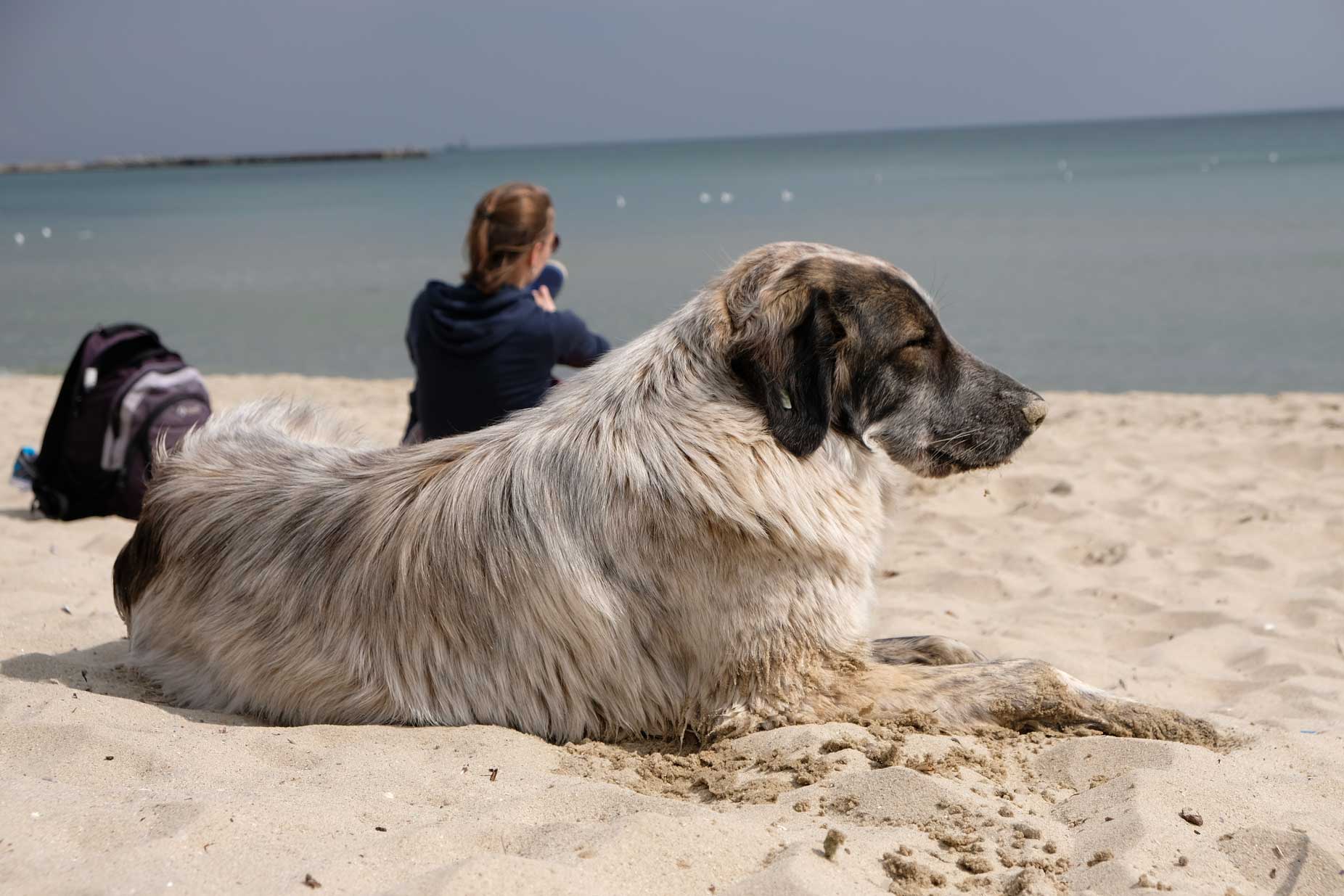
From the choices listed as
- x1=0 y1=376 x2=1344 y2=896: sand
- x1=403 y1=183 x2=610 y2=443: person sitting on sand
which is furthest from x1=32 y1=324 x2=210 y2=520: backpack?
x1=403 y1=183 x2=610 y2=443: person sitting on sand

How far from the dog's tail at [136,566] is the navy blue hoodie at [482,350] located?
2.07 metres

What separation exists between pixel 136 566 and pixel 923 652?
2.84 metres

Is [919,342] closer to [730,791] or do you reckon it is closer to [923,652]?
[923,652]

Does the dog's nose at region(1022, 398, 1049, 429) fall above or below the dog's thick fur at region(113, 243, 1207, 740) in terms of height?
above

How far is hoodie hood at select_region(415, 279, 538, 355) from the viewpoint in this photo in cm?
618

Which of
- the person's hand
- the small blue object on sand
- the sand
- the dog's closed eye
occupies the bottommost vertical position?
the small blue object on sand

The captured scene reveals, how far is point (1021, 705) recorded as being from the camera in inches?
147

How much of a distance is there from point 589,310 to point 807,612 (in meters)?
18.2

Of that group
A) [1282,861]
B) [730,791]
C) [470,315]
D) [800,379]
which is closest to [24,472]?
[470,315]

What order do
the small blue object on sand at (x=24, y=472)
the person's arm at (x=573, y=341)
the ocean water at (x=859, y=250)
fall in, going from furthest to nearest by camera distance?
the ocean water at (x=859, y=250), the small blue object on sand at (x=24, y=472), the person's arm at (x=573, y=341)

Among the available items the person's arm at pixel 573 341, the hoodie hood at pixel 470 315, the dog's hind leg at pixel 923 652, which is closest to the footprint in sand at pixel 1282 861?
the dog's hind leg at pixel 923 652

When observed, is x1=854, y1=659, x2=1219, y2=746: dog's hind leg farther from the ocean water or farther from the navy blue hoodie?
the navy blue hoodie

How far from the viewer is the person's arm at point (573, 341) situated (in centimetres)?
629

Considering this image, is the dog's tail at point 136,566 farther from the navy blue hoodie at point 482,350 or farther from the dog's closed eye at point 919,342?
the dog's closed eye at point 919,342
